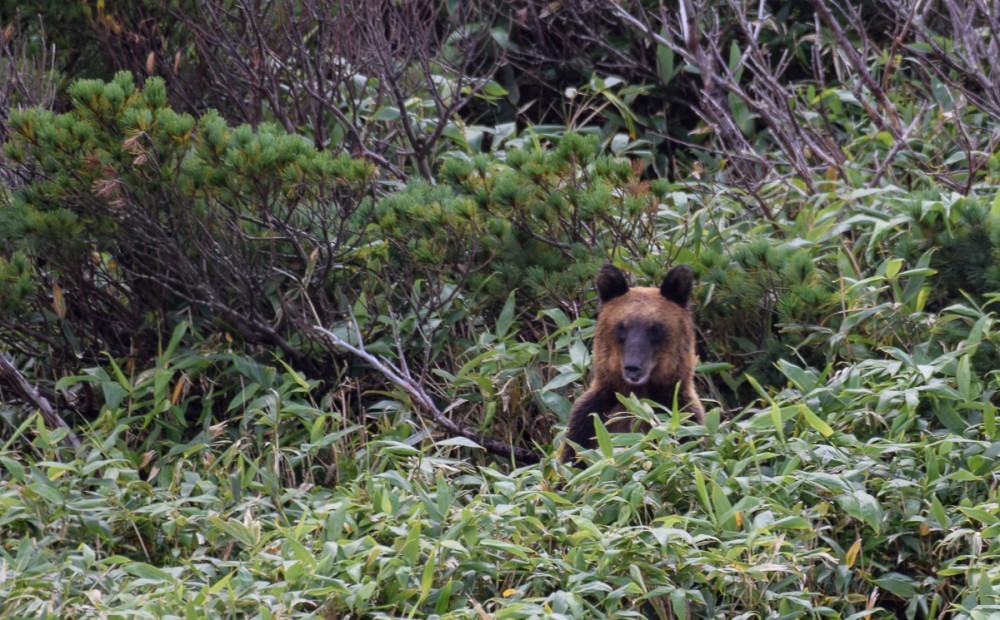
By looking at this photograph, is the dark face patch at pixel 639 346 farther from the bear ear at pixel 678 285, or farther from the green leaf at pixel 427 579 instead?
the green leaf at pixel 427 579

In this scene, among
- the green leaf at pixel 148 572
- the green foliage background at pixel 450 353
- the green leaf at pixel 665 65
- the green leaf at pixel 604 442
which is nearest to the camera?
the green foliage background at pixel 450 353

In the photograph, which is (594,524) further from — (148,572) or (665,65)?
(665,65)

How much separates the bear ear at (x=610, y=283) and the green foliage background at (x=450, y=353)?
15.4 inches

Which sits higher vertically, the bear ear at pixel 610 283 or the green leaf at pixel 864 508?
the bear ear at pixel 610 283

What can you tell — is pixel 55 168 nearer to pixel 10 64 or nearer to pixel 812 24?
pixel 10 64

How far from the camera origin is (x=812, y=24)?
965cm

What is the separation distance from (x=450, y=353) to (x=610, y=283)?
1.18 meters

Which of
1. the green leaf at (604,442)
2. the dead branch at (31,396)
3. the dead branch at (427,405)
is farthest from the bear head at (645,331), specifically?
the dead branch at (31,396)

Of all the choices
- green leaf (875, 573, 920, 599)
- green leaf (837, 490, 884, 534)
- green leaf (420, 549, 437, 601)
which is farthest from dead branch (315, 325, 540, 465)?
green leaf (875, 573, 920, 599)

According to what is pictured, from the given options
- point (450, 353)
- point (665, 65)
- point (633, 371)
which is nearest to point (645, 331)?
point (633, 371)

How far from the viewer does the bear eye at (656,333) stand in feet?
19.6

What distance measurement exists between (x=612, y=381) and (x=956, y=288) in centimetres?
182

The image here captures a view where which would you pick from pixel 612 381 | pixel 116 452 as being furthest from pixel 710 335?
pixel 116 452

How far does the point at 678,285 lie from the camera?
6105 mm
